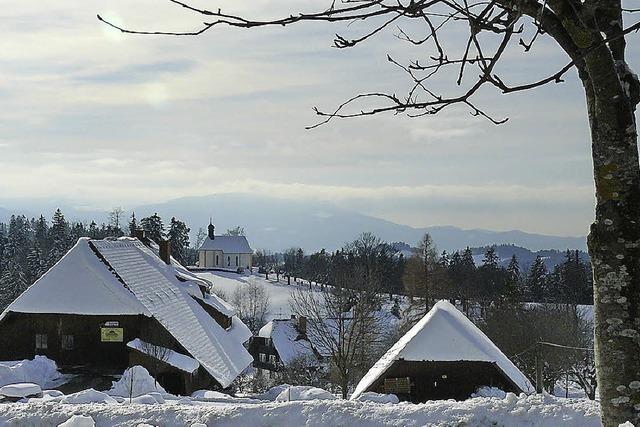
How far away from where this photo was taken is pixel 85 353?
27.1 m

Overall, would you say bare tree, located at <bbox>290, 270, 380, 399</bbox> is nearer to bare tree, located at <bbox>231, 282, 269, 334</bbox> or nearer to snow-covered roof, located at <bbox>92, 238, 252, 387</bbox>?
snow-covered roof, located at <bbox>92, 238, 252, 387</bbox>

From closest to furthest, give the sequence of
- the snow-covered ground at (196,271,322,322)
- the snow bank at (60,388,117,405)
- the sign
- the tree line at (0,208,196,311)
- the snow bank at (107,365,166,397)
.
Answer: the snow bank at (60,388,117,405) → the snow bank at (107,365,166,397) → the sign → the tree line at (0,208,196,311) → the snow-covered ground at (196,271,322,322)

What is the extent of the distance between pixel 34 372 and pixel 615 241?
988 inches

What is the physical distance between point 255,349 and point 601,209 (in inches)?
2355

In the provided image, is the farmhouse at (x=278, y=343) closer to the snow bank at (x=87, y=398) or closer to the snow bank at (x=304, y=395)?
the snow bank at (x=304, y=395)

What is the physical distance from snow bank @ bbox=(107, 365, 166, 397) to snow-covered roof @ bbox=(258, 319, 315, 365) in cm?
3382

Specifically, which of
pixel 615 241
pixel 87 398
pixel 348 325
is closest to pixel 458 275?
pixel 348 325

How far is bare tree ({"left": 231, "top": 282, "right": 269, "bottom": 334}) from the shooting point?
80.1 meters

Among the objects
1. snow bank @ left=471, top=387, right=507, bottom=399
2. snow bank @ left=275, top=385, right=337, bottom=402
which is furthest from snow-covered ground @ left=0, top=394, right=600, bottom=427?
snow bank @ left=471, top=387, right=507, bottom=399

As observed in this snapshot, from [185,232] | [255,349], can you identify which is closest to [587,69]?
[255,349]

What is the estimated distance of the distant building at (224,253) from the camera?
12375 cm

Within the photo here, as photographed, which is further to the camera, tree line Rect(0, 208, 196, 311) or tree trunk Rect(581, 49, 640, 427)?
tree line Rect(0, 208, 196, 311)

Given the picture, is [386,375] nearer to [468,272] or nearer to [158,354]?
[158,354]

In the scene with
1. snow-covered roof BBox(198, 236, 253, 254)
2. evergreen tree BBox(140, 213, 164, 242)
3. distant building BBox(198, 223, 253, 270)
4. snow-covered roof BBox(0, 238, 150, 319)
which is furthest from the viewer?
snow-covered roof BBox(198, 236, 253, 254)
